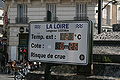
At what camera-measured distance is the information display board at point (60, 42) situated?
500 centimetres

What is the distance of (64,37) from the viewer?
208 inches

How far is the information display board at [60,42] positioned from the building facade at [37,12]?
26.8 meters

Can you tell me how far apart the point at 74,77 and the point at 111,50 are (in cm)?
92

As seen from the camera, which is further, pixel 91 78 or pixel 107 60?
pixel 107 60

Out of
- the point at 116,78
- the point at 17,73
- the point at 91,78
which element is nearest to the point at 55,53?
the point at 91,78

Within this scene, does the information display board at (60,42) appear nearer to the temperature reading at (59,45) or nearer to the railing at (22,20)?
the temperature reading at (59,45)

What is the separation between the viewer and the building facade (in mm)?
32812

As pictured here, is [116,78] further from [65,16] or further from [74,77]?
[65,16]

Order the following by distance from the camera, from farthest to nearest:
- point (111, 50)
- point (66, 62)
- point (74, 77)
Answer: point (111, 50) → point (74, 77) → point (66, 62)

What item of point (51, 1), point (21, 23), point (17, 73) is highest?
point (51, 1)

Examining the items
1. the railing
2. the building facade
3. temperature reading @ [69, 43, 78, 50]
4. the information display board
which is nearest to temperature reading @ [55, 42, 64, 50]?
the information display board

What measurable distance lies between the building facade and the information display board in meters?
26.8

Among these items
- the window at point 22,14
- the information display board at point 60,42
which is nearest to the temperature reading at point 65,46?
the information display board at point 60,42

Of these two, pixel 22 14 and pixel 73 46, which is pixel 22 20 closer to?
pixel 22 14
